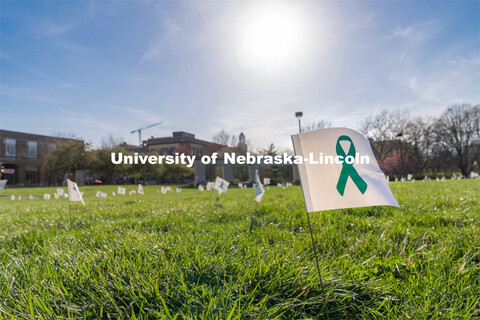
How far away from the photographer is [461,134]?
44.8 metres

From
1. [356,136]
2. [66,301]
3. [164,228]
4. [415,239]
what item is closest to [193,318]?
[66,301]

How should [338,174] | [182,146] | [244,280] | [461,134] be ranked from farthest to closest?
[182,146], [461,134], [338,174], [244,280]

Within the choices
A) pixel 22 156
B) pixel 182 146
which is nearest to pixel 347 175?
pixel 182 146

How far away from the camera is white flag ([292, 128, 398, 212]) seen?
1.73 m

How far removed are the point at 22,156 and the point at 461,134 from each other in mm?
83916

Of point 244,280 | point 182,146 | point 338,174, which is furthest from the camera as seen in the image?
point 182,146

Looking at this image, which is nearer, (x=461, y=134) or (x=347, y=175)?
(x=347, y=175)

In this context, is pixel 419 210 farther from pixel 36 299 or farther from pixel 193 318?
pixel 36 299

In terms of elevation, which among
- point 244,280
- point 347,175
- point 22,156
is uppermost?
point 22,156

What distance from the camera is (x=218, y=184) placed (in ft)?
35.4

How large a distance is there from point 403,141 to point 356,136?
51394 mm

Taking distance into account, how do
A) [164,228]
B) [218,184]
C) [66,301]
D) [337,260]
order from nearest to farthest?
[66,301]
[337,260]
[164,228]
[218,184]

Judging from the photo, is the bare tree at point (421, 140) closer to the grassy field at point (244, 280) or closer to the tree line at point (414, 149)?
the tree line at point (414, 149)

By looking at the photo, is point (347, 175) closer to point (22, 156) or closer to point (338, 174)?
point (338, 174)
